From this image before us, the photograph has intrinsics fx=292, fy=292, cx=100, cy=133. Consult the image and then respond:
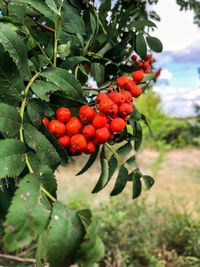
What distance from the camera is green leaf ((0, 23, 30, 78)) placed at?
0.49m

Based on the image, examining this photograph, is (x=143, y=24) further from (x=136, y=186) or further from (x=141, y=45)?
(x=136, y=186)

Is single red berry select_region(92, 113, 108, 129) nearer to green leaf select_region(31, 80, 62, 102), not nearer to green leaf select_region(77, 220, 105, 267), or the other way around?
green leaf select_region(31, 80, 62, 102)

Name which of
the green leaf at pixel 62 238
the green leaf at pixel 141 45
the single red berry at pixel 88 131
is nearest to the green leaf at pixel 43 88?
the single red berry at pixel 88 131

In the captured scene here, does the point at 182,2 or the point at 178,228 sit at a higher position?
the point at 182,2

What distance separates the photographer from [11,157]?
0.45 metres

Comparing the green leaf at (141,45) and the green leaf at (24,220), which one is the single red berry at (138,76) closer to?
the green leaf at (141,45)

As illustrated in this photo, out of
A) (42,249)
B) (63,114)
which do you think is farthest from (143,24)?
(42,249)

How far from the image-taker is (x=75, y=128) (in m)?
0.58

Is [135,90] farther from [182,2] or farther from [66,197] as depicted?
[66,197]

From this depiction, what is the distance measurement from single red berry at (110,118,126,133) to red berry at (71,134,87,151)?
7cm

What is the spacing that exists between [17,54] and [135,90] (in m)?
0.29

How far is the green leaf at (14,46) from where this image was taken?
0.49m

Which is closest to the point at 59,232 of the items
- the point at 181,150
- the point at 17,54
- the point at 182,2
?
the point at 17,54

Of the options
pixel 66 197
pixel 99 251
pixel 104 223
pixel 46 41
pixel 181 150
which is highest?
pixel 46 41
